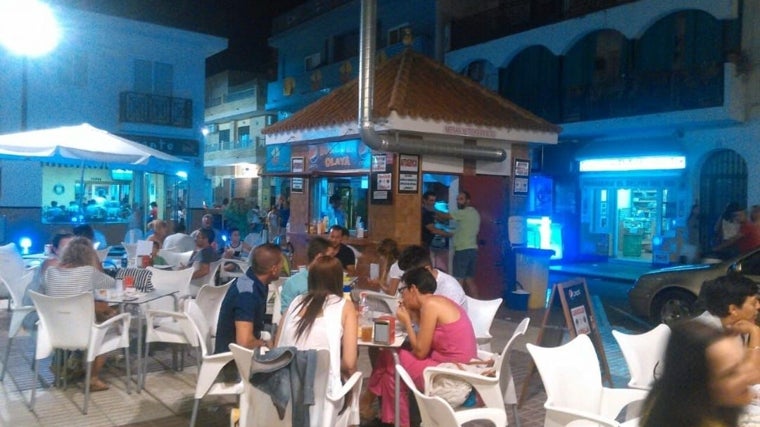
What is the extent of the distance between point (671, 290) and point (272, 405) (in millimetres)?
7074

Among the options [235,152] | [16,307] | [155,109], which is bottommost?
[16,307]

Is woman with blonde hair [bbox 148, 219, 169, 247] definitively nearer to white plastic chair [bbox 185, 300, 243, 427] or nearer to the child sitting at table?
the child sitting at table

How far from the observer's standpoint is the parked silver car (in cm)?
884

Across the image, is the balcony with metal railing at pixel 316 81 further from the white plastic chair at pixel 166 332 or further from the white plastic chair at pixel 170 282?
the white plastic chair at pixel 166 332

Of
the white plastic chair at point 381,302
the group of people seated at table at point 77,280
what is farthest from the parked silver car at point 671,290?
the group of people seated at table at point 77,280

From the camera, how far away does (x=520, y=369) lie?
7.14 meters

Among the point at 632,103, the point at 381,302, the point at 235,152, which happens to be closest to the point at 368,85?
the point at 381,302

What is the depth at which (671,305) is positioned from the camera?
9211 mm

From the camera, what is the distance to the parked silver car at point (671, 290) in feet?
29.0

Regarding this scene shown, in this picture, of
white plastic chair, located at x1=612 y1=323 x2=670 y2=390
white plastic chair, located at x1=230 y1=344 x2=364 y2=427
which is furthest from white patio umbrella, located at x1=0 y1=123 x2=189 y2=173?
white plastic chair, located at x1=612 y1=323 x2=670 y2=390

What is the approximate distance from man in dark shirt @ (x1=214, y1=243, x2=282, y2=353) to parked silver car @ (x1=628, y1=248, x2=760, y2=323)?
6.09m

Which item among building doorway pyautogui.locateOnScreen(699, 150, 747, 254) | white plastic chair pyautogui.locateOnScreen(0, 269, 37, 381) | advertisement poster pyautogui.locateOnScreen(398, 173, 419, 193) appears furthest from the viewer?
building doorway pyautogui.locateOnScreen(699, 150, 747, 254)

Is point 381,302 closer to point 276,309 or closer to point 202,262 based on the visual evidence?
point 276,309

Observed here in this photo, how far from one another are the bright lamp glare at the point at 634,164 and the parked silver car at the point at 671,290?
304 inches
